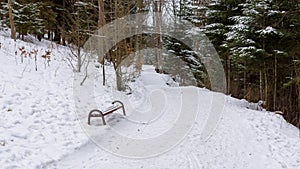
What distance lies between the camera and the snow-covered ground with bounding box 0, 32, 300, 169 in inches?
174

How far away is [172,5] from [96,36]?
9.87 metres

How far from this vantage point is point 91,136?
5.34 meters

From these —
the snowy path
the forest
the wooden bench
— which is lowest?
the snowy path

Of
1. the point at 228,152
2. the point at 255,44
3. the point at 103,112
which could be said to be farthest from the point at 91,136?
the point at 255,44

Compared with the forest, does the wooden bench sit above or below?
below

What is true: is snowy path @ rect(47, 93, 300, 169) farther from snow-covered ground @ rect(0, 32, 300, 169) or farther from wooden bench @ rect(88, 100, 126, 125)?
wooden bench @ rect(88, 100, 126, 125)

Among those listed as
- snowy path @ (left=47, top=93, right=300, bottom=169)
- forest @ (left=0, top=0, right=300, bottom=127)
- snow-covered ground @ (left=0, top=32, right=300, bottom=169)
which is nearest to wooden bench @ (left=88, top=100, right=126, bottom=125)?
snow-covered ground @ (left=0, top=32, right=300, bottom=169)

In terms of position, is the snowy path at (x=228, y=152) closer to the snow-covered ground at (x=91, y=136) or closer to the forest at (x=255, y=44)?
the snow-covered ground at (x=91, y=136)

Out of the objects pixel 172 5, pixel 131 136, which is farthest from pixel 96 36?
pixel 172 5

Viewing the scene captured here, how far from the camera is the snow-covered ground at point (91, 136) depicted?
441 centimetres

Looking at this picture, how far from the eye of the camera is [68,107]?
20.7 feet

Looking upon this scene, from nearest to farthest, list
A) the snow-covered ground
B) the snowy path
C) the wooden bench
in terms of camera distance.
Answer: the snow-covered ground → the snowy path → the wooden bench

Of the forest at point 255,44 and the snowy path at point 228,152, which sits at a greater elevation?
the forest at point 255,44

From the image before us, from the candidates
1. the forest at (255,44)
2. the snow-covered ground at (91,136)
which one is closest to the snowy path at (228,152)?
the snow-covered ground at (91,136)
